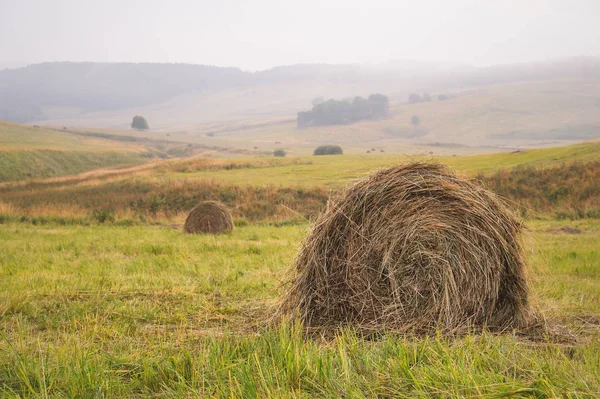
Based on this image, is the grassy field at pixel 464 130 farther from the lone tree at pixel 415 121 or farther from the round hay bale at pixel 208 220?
the round hay bale at pixel 208 220

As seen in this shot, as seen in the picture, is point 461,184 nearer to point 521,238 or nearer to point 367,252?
point 521,238

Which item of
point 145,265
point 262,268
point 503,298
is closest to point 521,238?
point 503,298

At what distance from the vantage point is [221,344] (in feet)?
15.0

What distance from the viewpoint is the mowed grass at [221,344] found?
11.9 ft

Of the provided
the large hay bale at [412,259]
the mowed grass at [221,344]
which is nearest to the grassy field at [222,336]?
the mowed grass at [221,344]

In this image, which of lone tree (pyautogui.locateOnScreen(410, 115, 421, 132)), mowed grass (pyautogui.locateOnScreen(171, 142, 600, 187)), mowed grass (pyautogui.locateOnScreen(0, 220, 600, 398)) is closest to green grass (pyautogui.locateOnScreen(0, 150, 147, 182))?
mowed grass (pyautogui.locateOnScreen(171, 142, 600, 187))

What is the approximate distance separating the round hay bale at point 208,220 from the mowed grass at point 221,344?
18.4 ft

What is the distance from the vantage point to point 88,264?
1023 centimetres

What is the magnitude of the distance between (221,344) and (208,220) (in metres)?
13.0

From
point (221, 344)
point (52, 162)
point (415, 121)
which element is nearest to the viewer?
point (221, 344)

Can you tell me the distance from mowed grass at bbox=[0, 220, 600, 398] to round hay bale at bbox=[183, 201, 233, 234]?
559 cm

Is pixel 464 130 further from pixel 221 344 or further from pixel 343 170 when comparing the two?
pixel 221 344

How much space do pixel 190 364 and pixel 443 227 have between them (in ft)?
10.6

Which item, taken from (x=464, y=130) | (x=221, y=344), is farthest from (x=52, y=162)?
(x=464, y=130)
